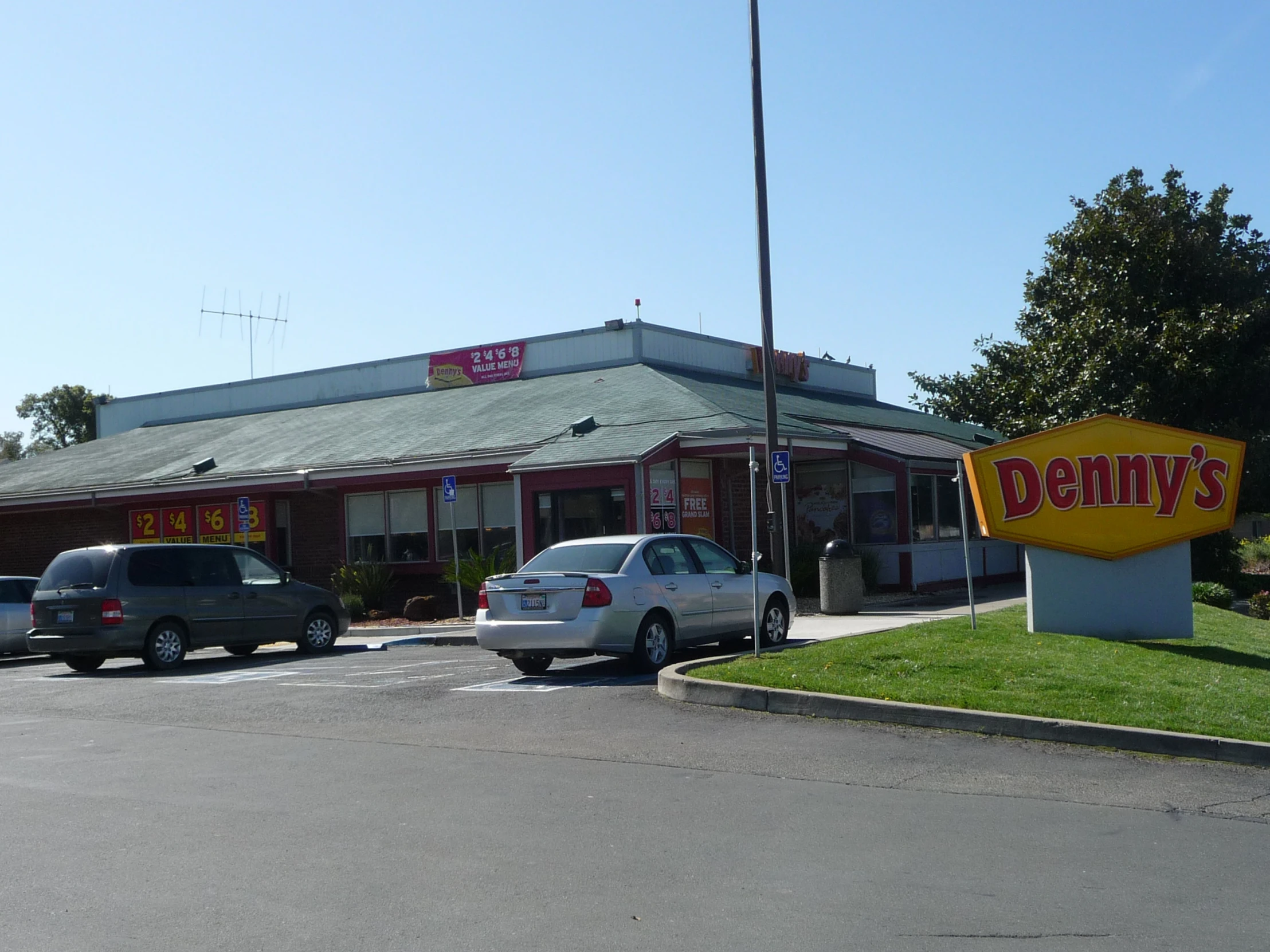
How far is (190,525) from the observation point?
30172 millimetres

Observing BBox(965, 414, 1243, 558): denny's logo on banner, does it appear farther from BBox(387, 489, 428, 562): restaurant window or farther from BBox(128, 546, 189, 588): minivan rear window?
BBox(387, 489, 428, 562): restaurant window

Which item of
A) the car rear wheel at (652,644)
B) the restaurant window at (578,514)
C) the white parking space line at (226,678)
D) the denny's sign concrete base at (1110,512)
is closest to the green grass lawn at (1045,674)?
the denny's sign concrete base at (1110,512)

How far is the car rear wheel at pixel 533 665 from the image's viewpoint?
14.2 m

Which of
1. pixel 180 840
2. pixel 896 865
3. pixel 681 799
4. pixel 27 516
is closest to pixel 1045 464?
pixel 681 799

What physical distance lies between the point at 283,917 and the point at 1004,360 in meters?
31.5

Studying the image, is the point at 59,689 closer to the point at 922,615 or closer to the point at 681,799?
the point at 681,799

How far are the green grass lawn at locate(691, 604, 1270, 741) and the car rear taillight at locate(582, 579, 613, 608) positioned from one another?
4.47 feet

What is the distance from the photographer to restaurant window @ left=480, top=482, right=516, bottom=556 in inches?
1027

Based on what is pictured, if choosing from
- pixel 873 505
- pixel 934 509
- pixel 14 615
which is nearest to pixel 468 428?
pixel 873 505

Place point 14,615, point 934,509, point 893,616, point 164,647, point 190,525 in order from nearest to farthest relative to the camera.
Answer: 1. point 164,647
2. point 893,616
3. point 14,615
4. point 934,509
5. point 190,525

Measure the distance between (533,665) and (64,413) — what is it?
62.7 meters

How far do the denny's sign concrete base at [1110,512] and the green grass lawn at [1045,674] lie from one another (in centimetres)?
44

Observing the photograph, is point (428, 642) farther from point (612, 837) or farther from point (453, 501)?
point (612, 837)

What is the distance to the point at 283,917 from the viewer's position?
550 centimetres
